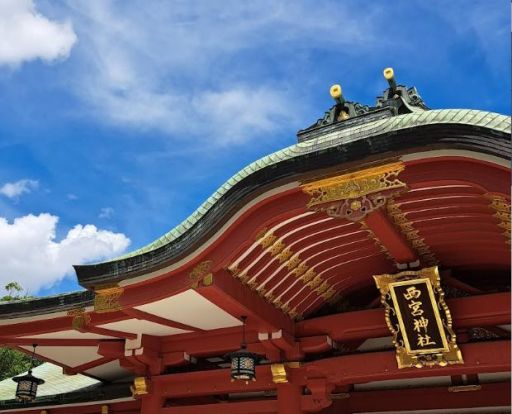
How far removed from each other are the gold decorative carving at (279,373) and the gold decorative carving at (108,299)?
2.72m

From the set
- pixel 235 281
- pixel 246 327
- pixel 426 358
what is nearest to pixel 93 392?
pixel 246 327

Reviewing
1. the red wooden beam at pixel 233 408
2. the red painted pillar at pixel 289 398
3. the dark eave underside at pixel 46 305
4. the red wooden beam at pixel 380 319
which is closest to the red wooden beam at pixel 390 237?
the red wooden beam at pixel 380 319

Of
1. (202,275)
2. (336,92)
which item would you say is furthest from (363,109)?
(202,275)

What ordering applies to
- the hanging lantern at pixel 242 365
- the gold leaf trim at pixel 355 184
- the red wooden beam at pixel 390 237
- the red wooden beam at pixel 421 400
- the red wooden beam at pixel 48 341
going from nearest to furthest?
the gold leaf trim at pixel 355 184 → the red wooden beam at pixel 390 237 → the hanging lantern at pixel 242 365 → the red wooden beam at pixel 421 400 → the red wooden beam at pixel 48 341

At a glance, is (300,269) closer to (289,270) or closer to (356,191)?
(289,270)

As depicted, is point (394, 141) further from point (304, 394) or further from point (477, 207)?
point (304, 394)

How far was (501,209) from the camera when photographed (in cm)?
631

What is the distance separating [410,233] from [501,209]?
1.53 m

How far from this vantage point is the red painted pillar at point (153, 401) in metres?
9.84

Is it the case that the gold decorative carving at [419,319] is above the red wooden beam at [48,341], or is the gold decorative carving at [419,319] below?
below

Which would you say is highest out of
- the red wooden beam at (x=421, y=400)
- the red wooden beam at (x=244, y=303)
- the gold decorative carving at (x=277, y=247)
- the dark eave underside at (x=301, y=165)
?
the dark eave underside at (x=301, y=165)

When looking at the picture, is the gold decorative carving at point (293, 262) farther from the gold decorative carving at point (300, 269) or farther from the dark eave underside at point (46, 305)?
the dark eave underside at point (46, 305)

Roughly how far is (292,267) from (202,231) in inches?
68.1

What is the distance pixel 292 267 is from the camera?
8281 millimetres
